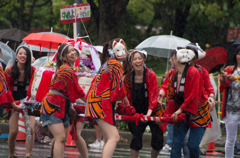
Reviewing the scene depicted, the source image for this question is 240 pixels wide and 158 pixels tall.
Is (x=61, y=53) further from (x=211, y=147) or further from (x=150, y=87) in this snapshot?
(x=211, y=147)

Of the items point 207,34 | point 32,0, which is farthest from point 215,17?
point 32,0

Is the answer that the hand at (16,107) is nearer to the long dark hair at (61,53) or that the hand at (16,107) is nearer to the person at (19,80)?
the person at (19,80)

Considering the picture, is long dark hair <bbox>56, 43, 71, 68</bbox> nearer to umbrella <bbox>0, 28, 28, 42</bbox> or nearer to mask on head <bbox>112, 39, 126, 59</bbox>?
mask on head <bbox>112, 39, 126, 59</bbox>

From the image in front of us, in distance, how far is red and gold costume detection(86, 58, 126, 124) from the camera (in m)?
6.91

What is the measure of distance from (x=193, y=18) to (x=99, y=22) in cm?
966

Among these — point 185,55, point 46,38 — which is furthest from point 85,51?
point 46,38

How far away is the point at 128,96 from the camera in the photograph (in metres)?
7.90

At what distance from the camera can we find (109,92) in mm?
6938

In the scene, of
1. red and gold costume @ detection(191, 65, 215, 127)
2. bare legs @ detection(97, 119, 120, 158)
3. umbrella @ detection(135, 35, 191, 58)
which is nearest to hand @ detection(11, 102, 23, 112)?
bare legs @ detection(97, 119, 120, 158)

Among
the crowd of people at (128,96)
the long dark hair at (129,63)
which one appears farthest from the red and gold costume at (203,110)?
the long dark hair at (129,63)

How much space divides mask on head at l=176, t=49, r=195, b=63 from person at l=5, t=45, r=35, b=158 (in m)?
2.58

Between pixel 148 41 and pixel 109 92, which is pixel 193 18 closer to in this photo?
pixel 148 41

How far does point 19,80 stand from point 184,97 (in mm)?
2838

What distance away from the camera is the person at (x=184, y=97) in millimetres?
7078
